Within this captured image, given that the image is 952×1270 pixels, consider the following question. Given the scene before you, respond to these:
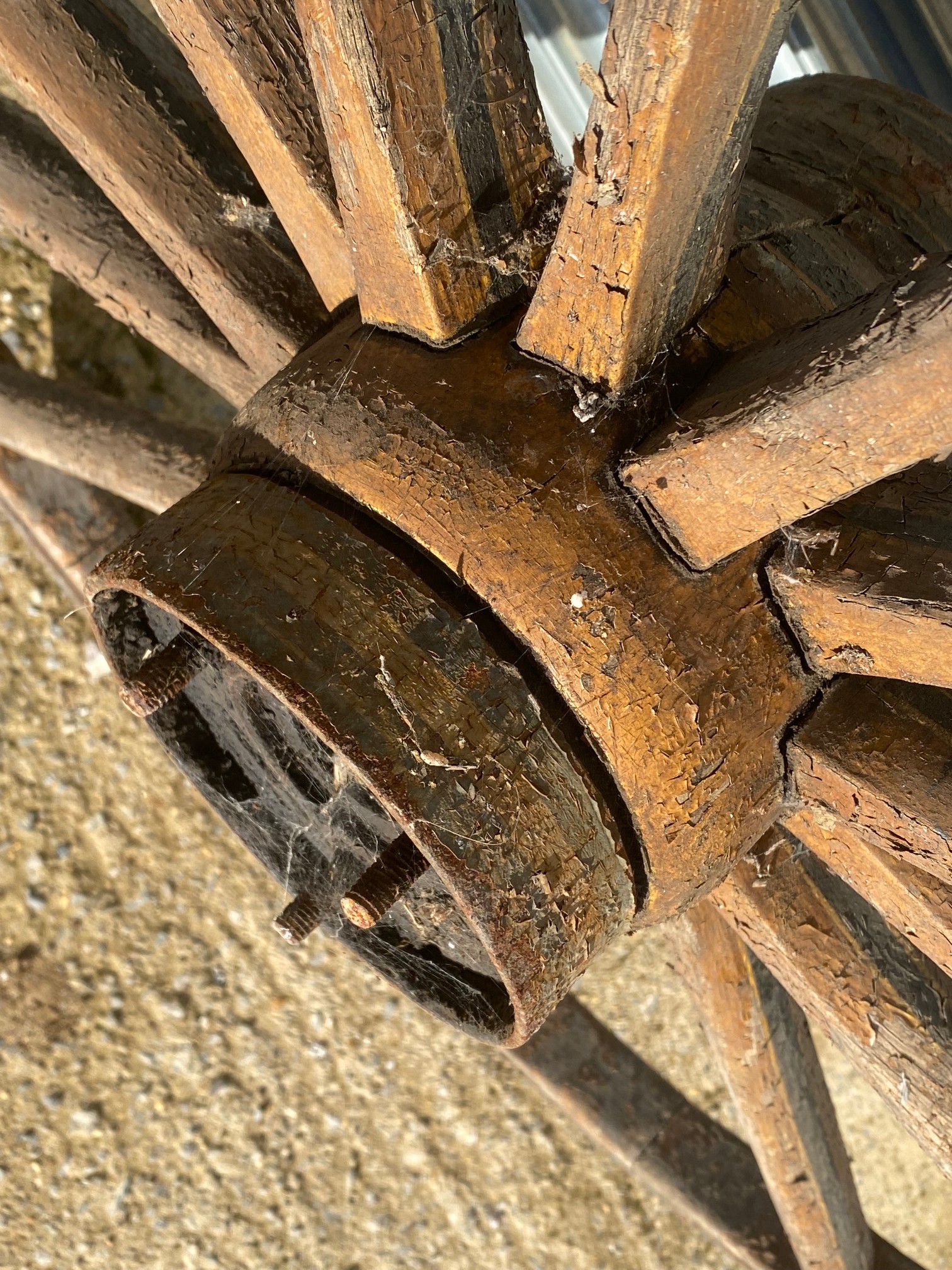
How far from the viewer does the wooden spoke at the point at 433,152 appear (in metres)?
0.92

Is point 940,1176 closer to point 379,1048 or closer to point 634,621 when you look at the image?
point 379,1048

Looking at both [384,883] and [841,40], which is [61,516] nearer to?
[384,883]

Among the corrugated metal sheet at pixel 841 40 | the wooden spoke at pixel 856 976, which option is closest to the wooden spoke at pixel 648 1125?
the wooden spoke at pixel 856 976

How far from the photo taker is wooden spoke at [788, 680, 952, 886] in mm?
1016

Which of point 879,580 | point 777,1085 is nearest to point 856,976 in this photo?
point 777,1085

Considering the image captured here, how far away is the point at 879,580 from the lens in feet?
3.17

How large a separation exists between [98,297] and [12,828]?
1.41 m

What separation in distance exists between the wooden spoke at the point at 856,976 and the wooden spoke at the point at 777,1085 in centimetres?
13

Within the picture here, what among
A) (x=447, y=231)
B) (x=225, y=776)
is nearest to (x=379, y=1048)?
(x=225, y=776)

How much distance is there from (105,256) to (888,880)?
4.54 feet

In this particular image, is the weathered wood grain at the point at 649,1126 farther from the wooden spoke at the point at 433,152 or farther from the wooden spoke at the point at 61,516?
the wooden spoke at the point at 433,152

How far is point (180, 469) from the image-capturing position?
5.81 ft

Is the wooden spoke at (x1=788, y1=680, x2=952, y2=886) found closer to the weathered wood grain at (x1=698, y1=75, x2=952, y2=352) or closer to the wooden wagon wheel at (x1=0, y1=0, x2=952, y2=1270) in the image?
the wooden wagon wheel at (x1=0, y1=0, x2=952, y2=1270)

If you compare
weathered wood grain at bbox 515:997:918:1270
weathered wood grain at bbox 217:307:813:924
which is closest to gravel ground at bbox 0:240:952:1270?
weathered wood grain at bbox 515:997:918:1270
